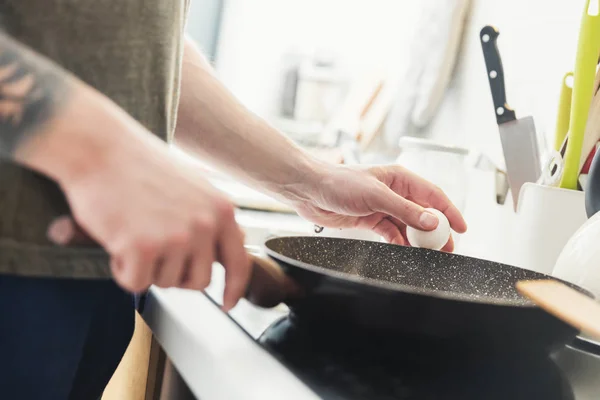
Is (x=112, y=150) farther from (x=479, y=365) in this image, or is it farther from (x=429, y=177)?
(x=429, y=177)

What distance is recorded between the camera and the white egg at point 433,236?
2.29ft

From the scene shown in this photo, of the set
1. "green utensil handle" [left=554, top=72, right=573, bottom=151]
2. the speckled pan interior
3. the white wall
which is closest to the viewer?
the speckled pan interior

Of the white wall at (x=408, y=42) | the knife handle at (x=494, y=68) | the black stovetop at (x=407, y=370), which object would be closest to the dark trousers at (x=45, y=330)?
the black stovetop at (x=407, y=370)

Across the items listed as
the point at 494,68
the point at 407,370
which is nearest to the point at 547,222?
the point at 494,68

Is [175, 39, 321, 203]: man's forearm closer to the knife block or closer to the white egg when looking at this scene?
the white egg

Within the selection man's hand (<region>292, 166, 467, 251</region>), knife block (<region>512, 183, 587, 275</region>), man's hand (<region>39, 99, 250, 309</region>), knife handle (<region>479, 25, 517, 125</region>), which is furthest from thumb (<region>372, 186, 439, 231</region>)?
man's hand (<region>39, 99, 250, 309</region>)

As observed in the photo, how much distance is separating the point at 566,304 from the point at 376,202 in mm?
344

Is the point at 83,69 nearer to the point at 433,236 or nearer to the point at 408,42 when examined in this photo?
the point at 433,236

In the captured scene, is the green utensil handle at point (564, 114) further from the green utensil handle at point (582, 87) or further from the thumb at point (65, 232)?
the thumb at point (65, 232)

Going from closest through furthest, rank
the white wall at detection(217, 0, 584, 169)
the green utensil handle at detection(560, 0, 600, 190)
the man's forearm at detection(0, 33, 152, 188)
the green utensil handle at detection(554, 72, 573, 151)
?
1. the man's forearm at detection(0, 33, 152, 188)
2. the green utensil handle at detection(560, 0, 600, 190)
3. the green utensil handle at detection(554, 72, 573, 151)
4. the white wall at detection(217, 0, 584, 169)

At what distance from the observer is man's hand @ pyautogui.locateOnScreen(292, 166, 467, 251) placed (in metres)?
0.71

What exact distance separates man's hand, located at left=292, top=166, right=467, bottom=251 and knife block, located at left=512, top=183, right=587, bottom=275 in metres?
0.08

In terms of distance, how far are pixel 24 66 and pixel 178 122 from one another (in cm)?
32

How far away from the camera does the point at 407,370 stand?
44 centimetres
